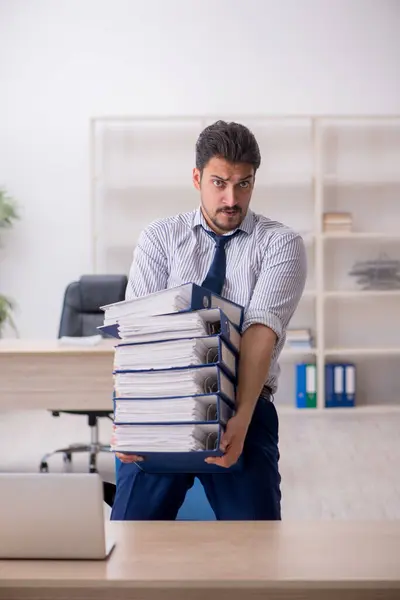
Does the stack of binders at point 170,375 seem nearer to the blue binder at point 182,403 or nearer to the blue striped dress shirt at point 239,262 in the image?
the blue binder at point 182,403

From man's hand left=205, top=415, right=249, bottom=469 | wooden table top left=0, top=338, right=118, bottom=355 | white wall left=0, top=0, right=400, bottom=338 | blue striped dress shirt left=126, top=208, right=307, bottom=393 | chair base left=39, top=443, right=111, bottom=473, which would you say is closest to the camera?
man's hand left=205, top=415, right=249, bottom=469

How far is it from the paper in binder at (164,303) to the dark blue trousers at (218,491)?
44 centimetres

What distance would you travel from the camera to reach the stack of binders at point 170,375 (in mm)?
1922

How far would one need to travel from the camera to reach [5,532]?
159cm

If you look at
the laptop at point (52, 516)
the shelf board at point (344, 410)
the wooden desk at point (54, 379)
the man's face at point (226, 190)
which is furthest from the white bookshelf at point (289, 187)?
the laptop at point (52, 516)

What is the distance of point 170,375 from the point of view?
1931mm

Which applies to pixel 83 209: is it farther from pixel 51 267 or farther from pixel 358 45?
pixel 358 45

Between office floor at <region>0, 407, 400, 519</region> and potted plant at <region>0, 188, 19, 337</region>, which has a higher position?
potted plant at <region>0, 188, 19, 337</region>

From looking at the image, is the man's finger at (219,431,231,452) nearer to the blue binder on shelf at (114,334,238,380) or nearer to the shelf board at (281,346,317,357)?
the blue binder on shelf at (114,334,238,380)

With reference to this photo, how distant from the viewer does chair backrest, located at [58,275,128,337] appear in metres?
5.39

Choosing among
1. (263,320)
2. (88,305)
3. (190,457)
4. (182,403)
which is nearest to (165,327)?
(182,403)

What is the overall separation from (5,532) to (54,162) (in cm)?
618

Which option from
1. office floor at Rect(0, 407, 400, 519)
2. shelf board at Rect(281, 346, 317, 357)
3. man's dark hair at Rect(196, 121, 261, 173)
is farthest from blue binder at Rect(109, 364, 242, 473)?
shelf board at Rect(281, 346, 317, 357)

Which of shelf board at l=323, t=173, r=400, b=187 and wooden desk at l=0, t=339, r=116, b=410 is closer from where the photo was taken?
wooden desk at l=0, t=339, r=116, b=410
